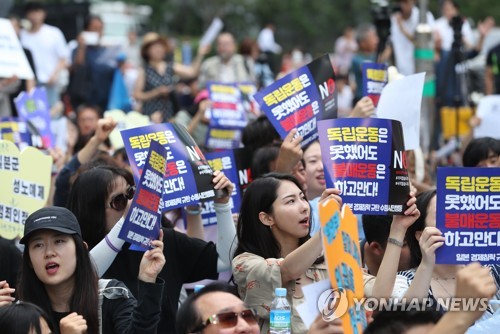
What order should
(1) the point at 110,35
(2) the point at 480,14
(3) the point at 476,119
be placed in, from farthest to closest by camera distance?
(2) the point at 480,14, (1) the point at 110,35, (3) the point at 476,119

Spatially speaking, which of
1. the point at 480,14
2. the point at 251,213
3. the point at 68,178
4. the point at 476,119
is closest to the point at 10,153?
the point at 68,178

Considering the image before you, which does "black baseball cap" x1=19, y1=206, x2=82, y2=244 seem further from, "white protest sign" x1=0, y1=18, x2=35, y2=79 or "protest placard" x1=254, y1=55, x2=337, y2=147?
"white protest sign" x1=0, y1=18, x2=35, y2=79

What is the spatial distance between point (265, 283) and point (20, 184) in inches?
80.6

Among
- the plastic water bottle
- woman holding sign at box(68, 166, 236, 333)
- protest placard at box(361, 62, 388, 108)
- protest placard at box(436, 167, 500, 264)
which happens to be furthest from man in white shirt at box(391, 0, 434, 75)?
the plastic water bottle

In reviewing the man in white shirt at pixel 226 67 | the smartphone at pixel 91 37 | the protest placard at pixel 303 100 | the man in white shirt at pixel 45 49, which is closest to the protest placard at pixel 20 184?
the protest placard at pixel 303 100

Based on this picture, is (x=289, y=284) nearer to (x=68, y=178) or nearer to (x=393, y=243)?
(x=393, y=243)

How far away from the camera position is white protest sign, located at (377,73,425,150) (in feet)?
23.7

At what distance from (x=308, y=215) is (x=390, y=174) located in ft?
1.55

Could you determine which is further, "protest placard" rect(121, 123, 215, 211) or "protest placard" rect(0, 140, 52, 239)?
"protest placard" rect(0, 140, 52, 239)

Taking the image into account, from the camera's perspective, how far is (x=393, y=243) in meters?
5.43

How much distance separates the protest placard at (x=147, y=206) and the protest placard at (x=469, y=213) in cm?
133

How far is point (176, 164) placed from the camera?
21.6 ft

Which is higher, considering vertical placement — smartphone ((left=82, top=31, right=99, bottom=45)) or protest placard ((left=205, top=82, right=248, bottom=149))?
smartphone ((left=82, top=31, right=99, bottom=45))

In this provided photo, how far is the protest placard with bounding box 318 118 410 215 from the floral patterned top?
1.33 feet
